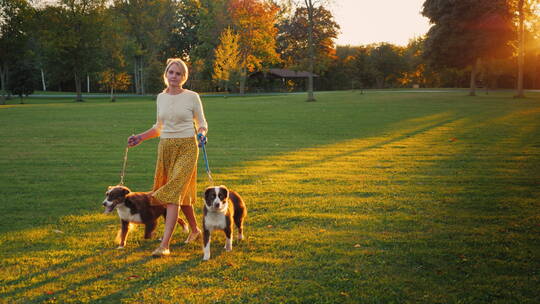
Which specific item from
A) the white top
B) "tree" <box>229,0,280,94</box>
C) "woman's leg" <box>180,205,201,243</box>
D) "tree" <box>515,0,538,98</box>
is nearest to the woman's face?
the white top

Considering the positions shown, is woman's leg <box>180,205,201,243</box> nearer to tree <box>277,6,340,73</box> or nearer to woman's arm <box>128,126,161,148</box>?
woman's arm <box>128,126,161,148</box>

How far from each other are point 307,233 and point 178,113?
8.12 feet

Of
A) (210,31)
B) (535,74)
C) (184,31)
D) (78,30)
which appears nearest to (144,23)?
(78,30)

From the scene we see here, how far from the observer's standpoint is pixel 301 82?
91.8 meters

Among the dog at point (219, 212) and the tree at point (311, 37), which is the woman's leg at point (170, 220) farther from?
the tree at point (311, 37)

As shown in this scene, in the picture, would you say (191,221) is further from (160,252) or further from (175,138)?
(175,138)

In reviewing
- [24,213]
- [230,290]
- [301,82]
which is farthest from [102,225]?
[301,82]

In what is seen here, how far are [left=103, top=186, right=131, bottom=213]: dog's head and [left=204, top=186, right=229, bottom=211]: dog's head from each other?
121 cm

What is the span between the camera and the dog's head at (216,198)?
4910 mm

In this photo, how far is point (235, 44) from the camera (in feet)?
208

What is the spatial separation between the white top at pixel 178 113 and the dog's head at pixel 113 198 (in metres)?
0.93

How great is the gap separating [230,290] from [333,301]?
1048 mm

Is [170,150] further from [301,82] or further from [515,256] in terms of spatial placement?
[301,82]

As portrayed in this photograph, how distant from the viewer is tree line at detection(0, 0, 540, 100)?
49.0 meters
